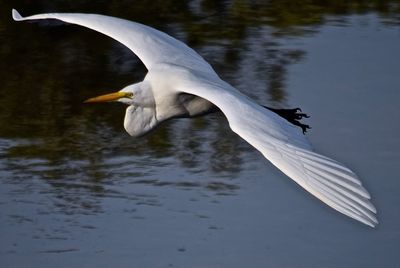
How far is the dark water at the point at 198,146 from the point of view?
5.43m

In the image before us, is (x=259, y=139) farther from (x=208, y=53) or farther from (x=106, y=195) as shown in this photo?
(x=208, y=53)

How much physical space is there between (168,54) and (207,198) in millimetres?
702

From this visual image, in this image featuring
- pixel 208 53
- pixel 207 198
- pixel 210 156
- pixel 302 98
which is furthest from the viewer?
pixel 208 53

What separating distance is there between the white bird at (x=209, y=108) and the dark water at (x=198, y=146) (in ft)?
1.43

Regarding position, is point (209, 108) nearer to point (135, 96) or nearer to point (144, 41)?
point (135, 96)

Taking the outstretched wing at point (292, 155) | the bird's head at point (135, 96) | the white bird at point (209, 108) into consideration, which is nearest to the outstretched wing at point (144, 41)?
the white bird at point (209, 108)

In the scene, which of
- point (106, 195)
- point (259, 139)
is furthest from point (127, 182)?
point (259, 139)

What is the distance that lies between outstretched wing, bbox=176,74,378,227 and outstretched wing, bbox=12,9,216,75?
466mm

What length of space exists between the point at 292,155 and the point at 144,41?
158cm

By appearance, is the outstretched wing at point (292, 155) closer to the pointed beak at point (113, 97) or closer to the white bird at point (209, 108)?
the white bird at point (209, 108)

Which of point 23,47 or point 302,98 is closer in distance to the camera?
point 302,98

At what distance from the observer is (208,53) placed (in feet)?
24.4

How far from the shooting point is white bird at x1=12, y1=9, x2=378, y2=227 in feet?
12.8

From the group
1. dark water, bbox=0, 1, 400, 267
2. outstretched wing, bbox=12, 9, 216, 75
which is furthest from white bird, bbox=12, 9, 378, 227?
dark water, bbox=0, 1, 400, 267
